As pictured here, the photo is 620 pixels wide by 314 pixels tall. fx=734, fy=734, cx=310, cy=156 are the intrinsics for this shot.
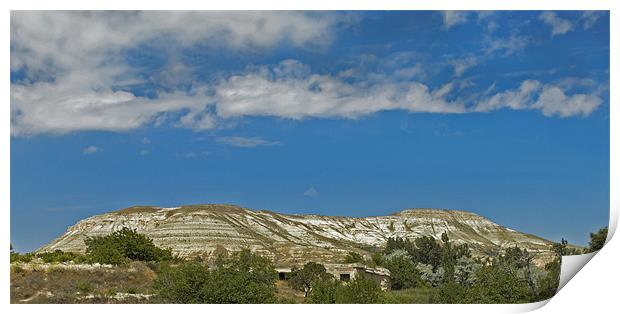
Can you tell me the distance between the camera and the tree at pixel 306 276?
2819cm

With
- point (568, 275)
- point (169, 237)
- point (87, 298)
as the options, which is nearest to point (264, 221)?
point (169, 237)

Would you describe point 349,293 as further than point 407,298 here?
No

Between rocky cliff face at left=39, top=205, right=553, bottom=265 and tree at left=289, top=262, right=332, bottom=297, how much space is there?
391 inches

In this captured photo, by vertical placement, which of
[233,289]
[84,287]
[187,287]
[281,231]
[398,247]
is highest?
[281,231]

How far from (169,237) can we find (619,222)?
40369 mm

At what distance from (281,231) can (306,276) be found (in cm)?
3410

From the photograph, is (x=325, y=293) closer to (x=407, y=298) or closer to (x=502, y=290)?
(x=407, y=298)

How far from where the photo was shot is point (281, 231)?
206 feet

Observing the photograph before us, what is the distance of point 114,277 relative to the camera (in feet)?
85.9

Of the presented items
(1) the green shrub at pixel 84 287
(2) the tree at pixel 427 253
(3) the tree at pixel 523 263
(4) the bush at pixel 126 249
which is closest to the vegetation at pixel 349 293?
(3) the tree at pixel 523 263

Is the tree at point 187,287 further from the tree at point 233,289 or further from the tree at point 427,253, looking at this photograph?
the tree at point 427,253

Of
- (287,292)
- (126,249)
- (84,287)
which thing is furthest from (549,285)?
(126,249)

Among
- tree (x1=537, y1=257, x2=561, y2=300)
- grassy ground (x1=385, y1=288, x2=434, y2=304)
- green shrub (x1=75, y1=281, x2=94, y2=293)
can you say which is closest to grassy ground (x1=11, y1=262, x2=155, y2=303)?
green shrub (x1=75, y1=281, x2=94, y2=293)

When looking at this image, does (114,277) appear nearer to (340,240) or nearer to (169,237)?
(169,237)
